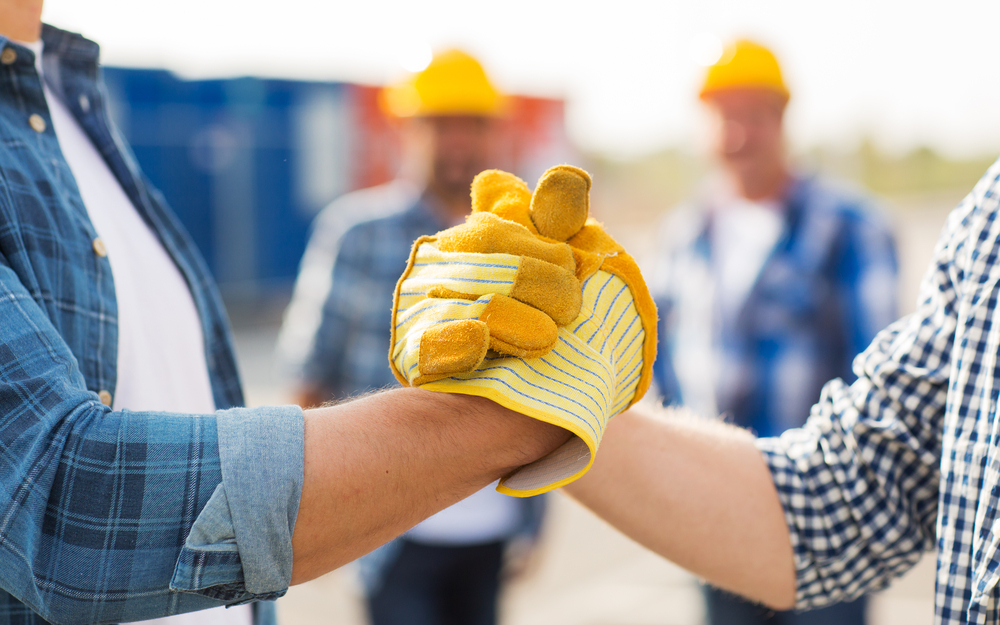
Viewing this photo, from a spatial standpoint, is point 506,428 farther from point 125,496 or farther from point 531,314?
point 125,496

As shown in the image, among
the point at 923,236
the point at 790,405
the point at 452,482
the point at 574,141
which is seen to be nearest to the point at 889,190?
the point at 923,236

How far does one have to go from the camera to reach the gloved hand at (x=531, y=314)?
1.00m

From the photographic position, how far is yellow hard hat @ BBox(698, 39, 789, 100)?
3891 mm

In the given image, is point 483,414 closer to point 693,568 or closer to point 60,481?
point 60,481

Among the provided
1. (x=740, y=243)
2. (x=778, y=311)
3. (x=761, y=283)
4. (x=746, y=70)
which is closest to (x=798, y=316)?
(x=778, y=311)

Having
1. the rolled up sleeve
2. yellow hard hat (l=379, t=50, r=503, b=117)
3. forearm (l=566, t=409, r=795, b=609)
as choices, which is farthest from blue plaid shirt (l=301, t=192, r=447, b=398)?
the rolled up sleeve

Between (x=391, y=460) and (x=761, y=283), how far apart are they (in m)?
2.73

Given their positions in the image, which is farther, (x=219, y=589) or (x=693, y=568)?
(x=693, y=568)

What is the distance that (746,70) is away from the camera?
12.8 ft

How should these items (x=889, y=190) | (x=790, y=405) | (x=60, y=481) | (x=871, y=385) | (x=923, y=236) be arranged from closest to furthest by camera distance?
(x=60, y=481)
(x=871, y=385)
(x=790, y=405)
(x=923, y=236)
(x=889, y=190)

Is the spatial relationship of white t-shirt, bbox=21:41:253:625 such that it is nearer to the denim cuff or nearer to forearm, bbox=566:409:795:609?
the denim cuff

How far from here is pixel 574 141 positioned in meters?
16.8

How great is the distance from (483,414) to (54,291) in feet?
2.32

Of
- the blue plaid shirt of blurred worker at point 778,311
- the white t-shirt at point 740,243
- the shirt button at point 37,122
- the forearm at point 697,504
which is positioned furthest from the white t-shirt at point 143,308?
the white t-shirt at point 740,243
